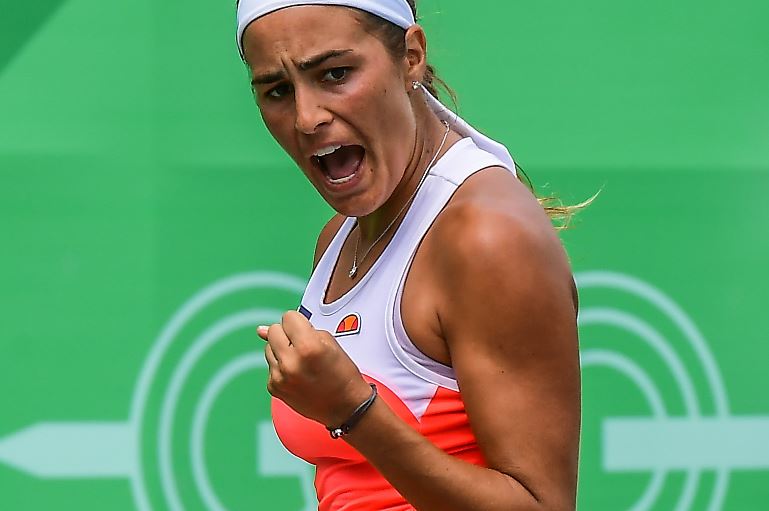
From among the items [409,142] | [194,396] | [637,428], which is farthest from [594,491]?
[409,142]

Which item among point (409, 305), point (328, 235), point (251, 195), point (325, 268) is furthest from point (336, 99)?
point (251, 195)

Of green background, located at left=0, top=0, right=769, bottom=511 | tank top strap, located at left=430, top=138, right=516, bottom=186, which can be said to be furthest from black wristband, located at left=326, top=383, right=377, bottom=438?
green background, located at left=0, top=0, right=769, bottom=511

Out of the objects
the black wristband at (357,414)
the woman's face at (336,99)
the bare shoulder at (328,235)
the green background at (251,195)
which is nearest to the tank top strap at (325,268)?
the bare shoulder at (328,235)

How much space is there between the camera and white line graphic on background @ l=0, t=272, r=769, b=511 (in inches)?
92.9

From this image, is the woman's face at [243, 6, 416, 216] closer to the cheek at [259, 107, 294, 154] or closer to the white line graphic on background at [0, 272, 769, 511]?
the cheek at [259, 107, 294, 154]

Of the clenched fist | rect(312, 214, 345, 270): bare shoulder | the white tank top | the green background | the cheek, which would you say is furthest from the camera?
the green background

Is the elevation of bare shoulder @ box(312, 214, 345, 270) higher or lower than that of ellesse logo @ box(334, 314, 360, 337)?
higher

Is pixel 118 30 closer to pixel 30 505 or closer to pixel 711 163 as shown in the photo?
pixel 30 505

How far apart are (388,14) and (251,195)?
1.05 m

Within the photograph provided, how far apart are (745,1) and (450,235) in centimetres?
155

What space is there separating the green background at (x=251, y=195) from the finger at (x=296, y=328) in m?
1.28

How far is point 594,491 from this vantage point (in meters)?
2.50

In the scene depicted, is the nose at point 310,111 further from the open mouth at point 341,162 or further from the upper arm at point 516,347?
the upper arm at point 516,347

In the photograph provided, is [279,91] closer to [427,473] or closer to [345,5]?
[345,5]
